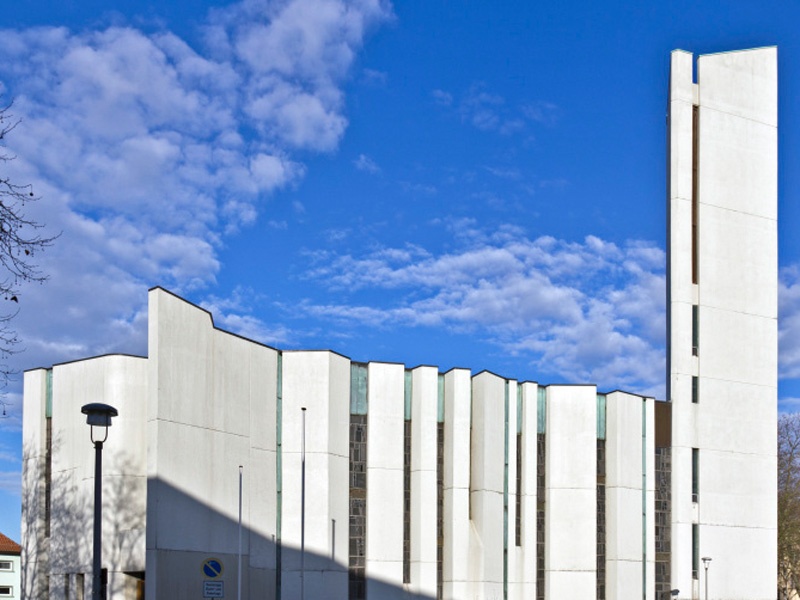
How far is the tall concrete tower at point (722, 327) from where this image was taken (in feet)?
178

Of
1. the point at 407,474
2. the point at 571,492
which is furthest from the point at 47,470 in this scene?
the point at 571,492

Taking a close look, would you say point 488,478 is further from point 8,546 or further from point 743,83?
point 8,546

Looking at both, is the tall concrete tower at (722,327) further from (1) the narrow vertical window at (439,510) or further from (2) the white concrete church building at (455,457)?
(1) the narrow vertical window at (439,510)

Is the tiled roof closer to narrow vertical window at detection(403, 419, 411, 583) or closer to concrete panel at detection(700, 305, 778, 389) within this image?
narrow vertical window at detection(403, 419, 411, 583)

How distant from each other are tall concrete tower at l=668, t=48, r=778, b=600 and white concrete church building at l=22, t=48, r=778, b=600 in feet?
0.36

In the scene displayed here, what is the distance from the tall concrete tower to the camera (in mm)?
54125

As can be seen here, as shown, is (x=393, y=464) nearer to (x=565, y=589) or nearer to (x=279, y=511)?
(x=279, y=511)

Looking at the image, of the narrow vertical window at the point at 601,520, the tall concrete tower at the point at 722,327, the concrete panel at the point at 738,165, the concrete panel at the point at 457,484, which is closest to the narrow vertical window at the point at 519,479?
the concrete panel at the point at 457,484

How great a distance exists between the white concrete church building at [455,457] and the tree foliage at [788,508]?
19099 mm

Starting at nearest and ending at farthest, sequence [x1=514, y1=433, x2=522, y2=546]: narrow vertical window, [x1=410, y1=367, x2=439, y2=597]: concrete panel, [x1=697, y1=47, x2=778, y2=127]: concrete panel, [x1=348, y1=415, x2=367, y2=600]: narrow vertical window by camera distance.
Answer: [x1=348, y1=415, x2=367, y2=600]: narrow vertical window
[x1=410, y1=367, x2=439, y2=597]: concrete panel
[x1=514, y1=433, x2=522, y2=546]: narrow vertical window
[x1=697, y1=47, x2=778, y2=127]: concrete panel

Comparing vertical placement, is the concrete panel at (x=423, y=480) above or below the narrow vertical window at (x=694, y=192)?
below

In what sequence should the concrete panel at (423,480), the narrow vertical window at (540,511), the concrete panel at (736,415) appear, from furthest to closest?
the concrete panel at (736,415), the narrow vertical window at (540,511), the concrete panel at (423,480)

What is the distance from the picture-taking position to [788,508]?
2913 inches

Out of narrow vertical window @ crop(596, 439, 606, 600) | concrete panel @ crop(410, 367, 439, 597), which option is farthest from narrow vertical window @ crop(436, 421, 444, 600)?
narrow vertical window @ crop(596, 439, 606, 600)
